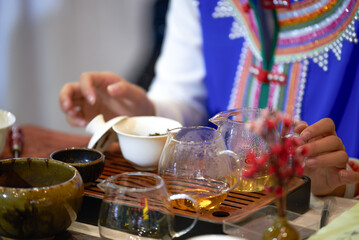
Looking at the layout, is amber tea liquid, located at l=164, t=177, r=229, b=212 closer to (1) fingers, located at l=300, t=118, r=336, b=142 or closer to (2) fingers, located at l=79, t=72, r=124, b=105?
(1) fingers, located at l=300, t=118, r=336, b=142

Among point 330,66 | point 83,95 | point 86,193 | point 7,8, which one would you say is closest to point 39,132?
point 83,95

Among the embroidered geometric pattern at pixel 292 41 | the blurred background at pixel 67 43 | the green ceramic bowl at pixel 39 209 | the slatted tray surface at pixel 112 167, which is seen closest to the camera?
the green ceramic bowl at pixel 39 209

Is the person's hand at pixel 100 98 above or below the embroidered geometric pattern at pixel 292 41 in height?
below

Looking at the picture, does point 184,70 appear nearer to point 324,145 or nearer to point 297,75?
point 297,75

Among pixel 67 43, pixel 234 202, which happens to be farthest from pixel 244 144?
pixel 67 43

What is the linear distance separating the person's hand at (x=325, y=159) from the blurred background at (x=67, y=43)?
1.92 meters

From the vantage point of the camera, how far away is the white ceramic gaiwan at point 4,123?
0.93 meters

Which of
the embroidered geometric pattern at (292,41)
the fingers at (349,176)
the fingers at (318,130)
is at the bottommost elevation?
the fingers at (349,176)

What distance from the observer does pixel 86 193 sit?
30.3 inches

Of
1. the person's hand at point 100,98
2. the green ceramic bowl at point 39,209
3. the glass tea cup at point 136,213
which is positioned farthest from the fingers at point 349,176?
the person's hand at point 100,98

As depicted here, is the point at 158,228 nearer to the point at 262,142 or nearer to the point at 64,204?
the point at 64,204

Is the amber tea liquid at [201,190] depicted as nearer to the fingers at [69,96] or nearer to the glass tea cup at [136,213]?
the glass tea cup at [136,213]

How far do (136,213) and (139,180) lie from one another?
1.9 inches

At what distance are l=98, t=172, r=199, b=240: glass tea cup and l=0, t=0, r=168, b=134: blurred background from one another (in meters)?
2.14
